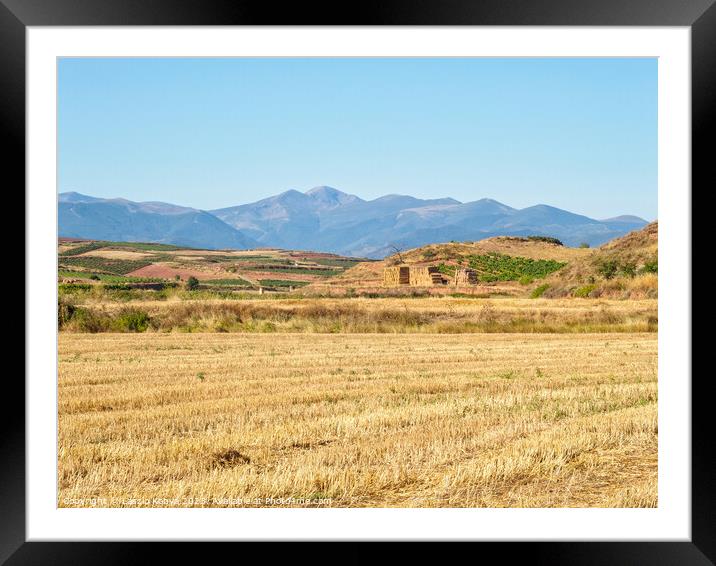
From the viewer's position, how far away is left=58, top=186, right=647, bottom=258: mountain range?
90.3ft

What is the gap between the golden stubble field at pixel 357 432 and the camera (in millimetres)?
4180

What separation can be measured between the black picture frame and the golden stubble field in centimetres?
53

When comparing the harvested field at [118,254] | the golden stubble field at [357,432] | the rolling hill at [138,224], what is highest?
the rolling hill at [138,224]

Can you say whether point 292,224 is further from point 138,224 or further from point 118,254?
point 118,254

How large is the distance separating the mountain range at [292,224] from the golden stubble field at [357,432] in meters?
13.8

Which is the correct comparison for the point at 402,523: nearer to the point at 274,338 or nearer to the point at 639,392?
the point at 639,392
